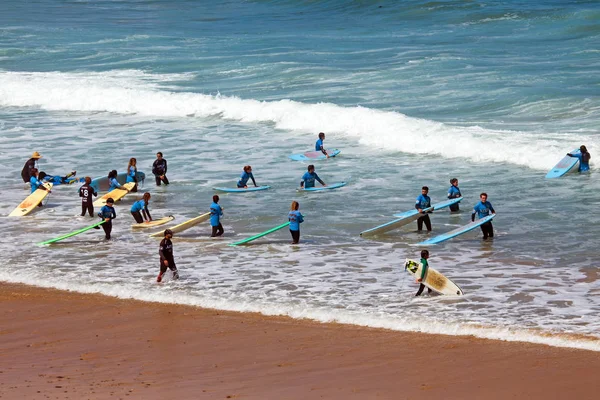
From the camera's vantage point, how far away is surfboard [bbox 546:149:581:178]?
25203mm

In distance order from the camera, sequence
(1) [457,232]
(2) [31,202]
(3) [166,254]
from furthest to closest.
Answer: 1. (2) [31,202]
2. (1) [457,232]
3. (3) [166,254]

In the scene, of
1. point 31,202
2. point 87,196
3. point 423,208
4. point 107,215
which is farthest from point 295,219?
point 31,202

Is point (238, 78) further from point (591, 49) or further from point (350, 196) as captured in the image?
point (350, 196)

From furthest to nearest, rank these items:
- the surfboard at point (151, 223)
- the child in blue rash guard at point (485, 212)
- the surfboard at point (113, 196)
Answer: the surfboard at point (113, 196), the surfboard at point (151, 223), the child in blue rash guard at point (485, 212)

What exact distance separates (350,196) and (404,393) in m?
12.6

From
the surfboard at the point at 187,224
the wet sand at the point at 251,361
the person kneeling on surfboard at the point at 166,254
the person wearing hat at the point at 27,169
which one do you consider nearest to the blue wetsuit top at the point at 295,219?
the surfboard at the point at 187,224

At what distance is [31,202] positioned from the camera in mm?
22766

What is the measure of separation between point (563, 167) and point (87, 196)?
12.5 metres

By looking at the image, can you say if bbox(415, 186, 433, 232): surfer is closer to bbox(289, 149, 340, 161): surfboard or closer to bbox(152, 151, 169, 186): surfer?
bbox(152, 151, 169, 186): surfer

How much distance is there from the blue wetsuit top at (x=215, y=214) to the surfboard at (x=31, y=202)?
5168 mm

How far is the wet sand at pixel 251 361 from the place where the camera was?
11.4m

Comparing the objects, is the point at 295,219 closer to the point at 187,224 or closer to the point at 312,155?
the point at 187,224

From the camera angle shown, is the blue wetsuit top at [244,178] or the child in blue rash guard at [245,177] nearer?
the child in blue rash guard at [245,177]

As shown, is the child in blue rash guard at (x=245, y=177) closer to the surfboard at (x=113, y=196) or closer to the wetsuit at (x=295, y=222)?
the surfboard at (x=113, y=196)
